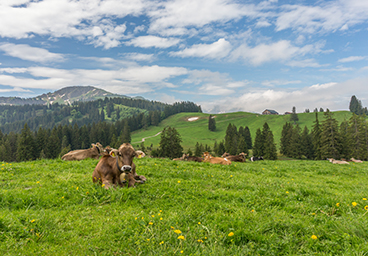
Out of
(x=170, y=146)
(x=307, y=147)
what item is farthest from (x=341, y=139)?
(x=170, y=146)

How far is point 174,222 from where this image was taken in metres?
5.08

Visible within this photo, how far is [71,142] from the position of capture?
10625cm

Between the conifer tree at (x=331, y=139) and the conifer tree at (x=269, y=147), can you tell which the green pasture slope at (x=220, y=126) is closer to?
the conifer tree at (x=269, y=147)

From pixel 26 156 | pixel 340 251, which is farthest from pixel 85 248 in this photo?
pixel 26 156

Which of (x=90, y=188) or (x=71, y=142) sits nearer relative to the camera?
(x=90, y=188)

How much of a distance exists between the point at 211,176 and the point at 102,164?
18.8 ft

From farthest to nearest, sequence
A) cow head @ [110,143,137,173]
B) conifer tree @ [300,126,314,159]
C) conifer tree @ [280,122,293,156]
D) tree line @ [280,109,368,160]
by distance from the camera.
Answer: conifer tree @ [280,122,293,156] < conifer tree @ [300,126,314,159] < tree line @ [280,109,368,160] < cow head @ [110,143,137,173]

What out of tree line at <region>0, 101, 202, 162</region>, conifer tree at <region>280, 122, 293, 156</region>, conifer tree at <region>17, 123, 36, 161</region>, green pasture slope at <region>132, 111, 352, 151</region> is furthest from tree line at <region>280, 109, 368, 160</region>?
conifer tree at <region>17, 123, 36, 161</region>

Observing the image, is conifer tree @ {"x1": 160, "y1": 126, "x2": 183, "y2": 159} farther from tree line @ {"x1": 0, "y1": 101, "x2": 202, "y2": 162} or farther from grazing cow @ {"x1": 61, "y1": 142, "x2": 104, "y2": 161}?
grazing cow @ {"x1": 61, "y1": 142, "x2": 104, "y2": 161}

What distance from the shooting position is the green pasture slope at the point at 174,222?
408 centimetres

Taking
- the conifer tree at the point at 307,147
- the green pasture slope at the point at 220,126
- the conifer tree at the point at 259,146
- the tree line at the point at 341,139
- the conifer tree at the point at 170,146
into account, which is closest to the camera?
the tree line at the point at 341,139

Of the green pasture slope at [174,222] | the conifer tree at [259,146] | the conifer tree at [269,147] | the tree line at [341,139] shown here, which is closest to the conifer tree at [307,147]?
the conifer tree at [269,147]

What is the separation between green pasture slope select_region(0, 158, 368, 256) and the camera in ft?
13.4

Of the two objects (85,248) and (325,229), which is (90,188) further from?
(325,229)
